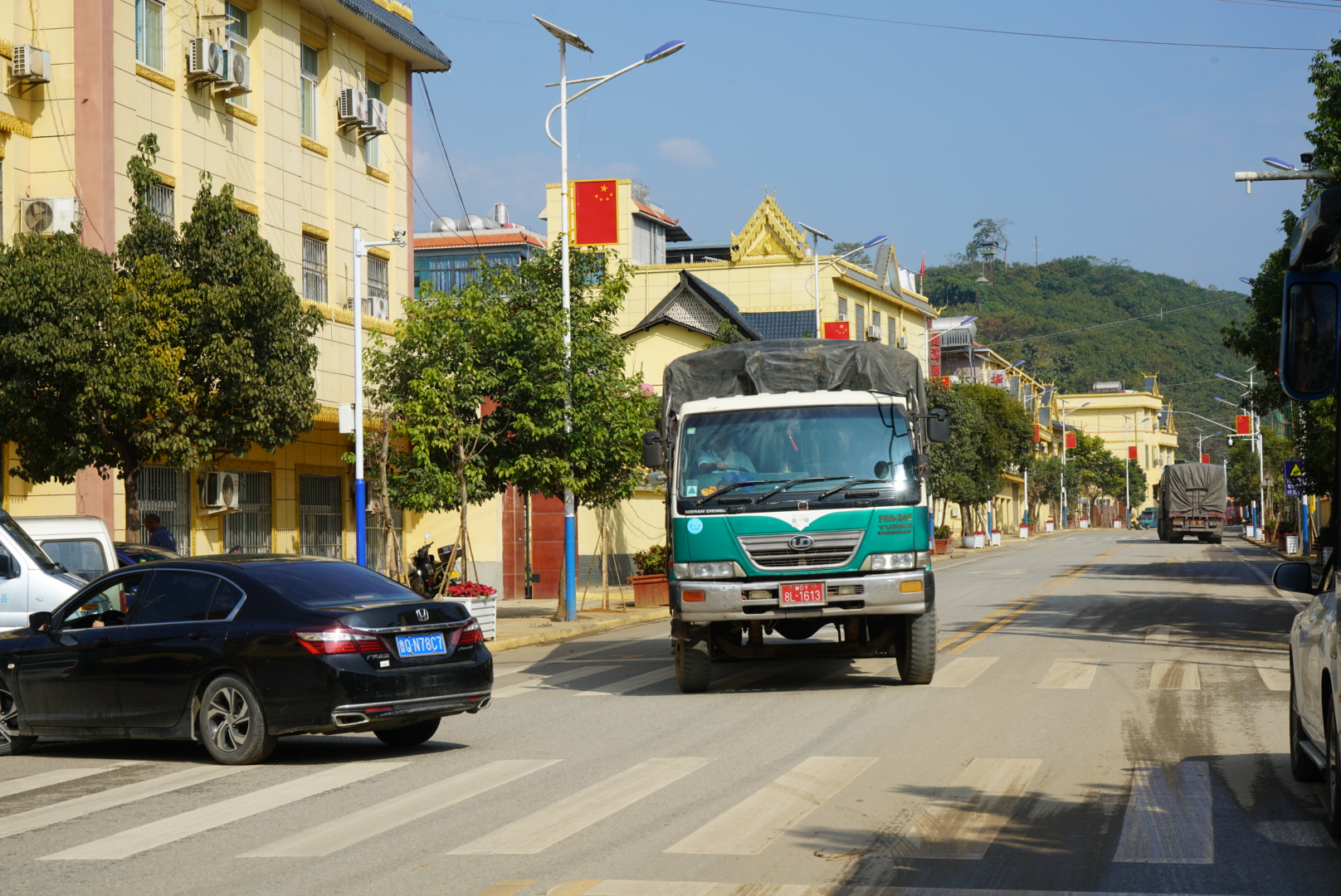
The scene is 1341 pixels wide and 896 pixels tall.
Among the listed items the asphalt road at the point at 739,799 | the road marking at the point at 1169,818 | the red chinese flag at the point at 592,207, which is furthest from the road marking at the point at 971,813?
the red chinese flag at the point at 592,207

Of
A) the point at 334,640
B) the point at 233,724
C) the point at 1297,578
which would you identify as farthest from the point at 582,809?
the point at 1297,578

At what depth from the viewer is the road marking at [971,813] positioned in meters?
7.15

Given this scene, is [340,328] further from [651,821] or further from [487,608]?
[651,821]

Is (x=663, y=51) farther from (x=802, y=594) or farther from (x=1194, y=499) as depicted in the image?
(x=1194, y=499)

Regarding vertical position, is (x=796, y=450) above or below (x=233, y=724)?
above

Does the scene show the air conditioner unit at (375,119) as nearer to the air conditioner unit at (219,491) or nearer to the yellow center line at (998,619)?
the air conditioner unit at (219,491)

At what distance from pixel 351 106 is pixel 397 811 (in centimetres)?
2430

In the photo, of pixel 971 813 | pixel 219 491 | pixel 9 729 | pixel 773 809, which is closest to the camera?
pixel 971 813

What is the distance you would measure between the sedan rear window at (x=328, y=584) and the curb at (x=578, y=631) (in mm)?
9436

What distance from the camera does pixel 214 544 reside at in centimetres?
2666

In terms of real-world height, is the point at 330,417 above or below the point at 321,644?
above

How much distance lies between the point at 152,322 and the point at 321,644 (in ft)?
32.9

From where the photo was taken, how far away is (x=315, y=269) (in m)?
29.8

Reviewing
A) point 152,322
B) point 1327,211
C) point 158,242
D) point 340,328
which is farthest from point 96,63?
point 1327,211
